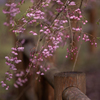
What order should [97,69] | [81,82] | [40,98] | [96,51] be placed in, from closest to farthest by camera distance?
[81,82], [40,98], [97,69], [96,51]

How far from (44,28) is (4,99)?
332 centimetres

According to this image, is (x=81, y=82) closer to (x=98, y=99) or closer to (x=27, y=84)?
(x=27, y=84)

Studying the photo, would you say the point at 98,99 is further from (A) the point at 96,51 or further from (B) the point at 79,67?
(A) the point at 96,51

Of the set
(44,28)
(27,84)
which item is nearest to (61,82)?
(44,28)

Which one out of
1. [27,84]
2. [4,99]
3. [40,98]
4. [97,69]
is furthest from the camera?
[97,69]

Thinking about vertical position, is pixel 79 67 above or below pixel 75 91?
below

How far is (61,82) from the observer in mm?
1459

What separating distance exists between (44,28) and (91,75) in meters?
4.58

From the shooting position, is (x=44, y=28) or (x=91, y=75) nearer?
(x=44, y=28)

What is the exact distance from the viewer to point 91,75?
6.09 meters

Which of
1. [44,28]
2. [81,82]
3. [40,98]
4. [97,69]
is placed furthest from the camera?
[97,69]

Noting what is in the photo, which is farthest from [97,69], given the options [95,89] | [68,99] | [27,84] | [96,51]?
[68,99]

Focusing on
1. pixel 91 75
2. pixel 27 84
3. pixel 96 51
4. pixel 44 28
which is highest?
pixel 44 28

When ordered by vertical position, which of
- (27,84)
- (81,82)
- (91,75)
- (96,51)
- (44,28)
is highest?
(44,28)
